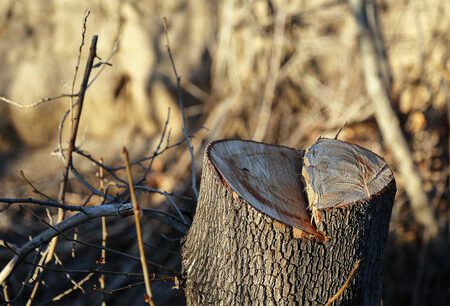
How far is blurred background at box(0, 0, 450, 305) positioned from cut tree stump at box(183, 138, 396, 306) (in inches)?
134

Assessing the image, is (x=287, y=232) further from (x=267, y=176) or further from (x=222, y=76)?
(x=222, y=76)

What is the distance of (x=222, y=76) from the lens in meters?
5.88

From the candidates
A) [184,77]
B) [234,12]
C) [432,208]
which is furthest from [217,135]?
[432,208]

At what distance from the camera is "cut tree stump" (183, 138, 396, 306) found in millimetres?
2010

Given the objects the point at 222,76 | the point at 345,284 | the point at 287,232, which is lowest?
the point at 345,284

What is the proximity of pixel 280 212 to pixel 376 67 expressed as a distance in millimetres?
3102

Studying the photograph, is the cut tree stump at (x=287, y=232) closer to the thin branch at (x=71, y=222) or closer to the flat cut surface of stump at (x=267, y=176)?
the flat cut surface of stump at (x=267, y=176)

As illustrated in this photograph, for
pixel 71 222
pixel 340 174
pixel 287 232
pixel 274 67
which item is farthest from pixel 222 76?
pixel 287 232

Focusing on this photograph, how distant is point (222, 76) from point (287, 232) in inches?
158

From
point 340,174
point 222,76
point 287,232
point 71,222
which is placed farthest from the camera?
point 222,76

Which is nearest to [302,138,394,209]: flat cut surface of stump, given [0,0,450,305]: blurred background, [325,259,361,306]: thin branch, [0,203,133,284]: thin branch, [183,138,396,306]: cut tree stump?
[183,138,396,306]: cut tree stump

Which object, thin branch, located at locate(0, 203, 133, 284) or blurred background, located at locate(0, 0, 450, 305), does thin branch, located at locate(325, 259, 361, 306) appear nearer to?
thin branch, located at locate(0, 203, 133, 284)

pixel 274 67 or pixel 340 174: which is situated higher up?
pixel 274 67

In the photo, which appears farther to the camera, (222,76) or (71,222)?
(222,76)
